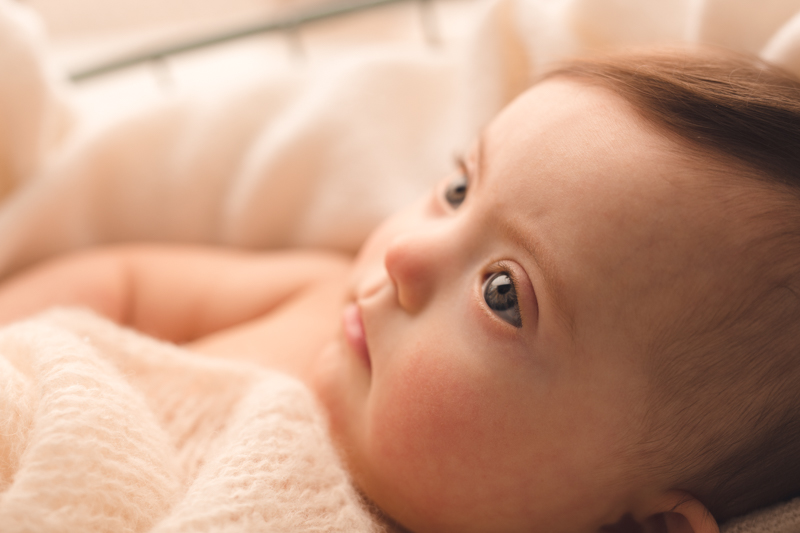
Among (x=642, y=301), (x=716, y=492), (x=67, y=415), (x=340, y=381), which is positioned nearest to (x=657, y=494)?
(x=716, y=492)

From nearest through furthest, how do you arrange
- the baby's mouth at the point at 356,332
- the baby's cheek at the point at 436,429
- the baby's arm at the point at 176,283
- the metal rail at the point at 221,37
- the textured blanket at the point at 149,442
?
the textured blanket at the point at 149,442, the baby's cheek at the point at 436,429, the baby's mouth at the point at 356,332, the baby's arm at the point at 176,283, the metal rail at the point at 221,37

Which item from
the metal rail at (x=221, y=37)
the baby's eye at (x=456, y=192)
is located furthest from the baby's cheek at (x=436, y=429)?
the metal rail at (x=221, y=37)

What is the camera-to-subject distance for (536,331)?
25.4 inches

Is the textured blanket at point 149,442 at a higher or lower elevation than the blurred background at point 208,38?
lower

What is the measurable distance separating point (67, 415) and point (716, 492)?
0.67m

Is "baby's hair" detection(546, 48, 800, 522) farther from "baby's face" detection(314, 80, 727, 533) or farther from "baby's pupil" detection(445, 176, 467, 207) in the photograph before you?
"baby's pupil" detection(445, 176, 467, 207)

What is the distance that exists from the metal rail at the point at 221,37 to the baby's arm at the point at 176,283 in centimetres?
46

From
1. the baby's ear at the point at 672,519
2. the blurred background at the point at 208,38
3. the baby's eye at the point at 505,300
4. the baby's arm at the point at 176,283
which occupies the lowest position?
the baby's ear at the point at 672,519

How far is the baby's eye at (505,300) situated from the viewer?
0.66 meters

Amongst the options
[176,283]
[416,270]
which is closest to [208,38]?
[176,283]

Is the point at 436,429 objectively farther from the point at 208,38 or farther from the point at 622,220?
the point at 208,38

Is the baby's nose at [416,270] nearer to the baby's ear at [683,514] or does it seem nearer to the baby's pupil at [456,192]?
the baby's pupil at [456,192]

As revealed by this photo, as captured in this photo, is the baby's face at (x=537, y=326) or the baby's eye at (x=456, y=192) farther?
the baby's eye at (x=456, y=192)

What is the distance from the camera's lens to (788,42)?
83 cm
